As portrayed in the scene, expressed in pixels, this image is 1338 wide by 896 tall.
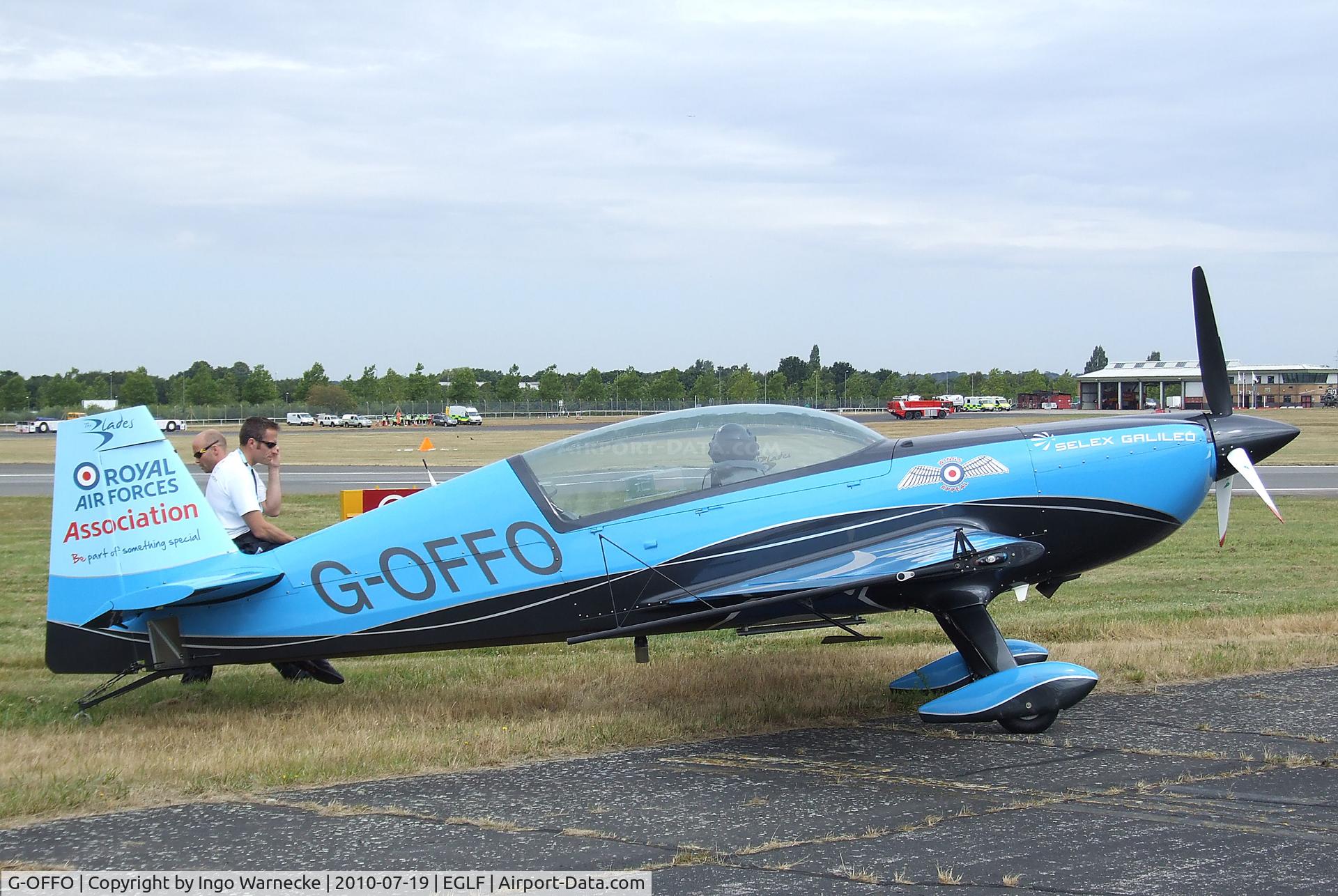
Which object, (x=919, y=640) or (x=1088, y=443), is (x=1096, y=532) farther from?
(x=919, y=640)

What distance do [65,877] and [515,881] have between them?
6.05ft

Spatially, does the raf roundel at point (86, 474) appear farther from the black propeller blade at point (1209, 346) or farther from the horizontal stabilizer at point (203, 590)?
the black propeller blade at point (1209, 346)

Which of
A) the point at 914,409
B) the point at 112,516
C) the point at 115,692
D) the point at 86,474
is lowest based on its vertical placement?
the point at 115,692

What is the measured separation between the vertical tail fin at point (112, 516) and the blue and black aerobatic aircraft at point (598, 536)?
1 cm

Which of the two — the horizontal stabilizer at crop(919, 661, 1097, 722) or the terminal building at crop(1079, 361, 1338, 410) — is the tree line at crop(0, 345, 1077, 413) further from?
the horizontal stabilizer at crop(919, 661, 1097, 722)

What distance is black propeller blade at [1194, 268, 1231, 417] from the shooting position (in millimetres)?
7629

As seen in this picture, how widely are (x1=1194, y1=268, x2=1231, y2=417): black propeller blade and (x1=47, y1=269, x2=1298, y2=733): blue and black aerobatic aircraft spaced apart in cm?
61

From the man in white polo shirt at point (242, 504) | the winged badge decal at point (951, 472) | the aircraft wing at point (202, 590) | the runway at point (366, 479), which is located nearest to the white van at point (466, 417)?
the runway at point (366, 479)

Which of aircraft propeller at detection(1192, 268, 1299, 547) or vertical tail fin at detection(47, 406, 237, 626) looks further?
aircraft propeller at detection(1192, 268, 1299, 547)

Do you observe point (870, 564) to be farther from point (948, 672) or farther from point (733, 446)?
point (948, 672)

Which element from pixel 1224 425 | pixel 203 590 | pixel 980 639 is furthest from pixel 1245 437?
pixel 203 590

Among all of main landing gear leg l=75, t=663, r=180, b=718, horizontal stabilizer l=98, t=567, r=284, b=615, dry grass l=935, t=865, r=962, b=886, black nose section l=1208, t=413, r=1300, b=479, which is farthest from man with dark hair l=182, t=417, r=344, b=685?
black nose section l=1208, t=413, r=1300, b=479

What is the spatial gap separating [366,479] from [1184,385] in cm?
6834

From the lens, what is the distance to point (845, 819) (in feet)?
17.2
